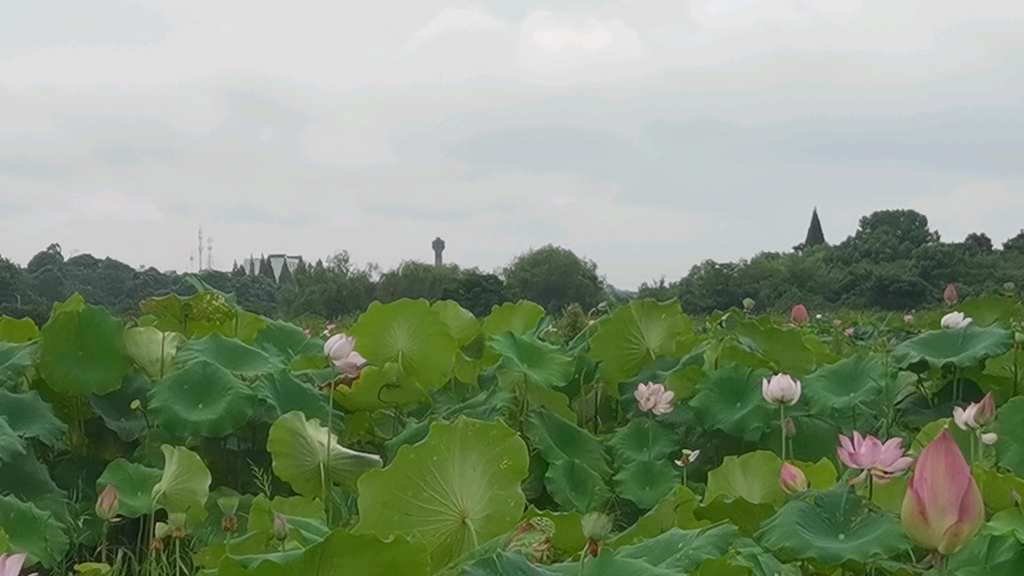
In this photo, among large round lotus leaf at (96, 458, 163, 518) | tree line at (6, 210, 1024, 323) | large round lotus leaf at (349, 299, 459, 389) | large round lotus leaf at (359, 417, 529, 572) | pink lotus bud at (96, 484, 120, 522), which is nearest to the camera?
large round lotus leaf at (359, 417, 529, 572)

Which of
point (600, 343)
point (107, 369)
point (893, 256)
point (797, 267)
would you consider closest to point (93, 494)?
point (107, 369)

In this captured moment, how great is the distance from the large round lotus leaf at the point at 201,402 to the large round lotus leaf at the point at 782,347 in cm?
113

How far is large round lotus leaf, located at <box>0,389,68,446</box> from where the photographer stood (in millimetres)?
1800

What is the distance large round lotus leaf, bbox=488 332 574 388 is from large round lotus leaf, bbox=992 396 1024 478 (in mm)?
826

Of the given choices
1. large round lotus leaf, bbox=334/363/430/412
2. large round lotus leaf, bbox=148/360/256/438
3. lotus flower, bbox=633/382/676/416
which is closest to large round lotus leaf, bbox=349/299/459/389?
large round lotus leaf, bbox=334/363/430/412

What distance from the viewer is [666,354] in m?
2.33

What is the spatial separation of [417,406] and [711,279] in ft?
32.8

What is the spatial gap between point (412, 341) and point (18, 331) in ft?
3.39

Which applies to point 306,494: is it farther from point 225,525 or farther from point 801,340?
point 801,340

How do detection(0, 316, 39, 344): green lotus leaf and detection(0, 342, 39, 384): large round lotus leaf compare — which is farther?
detection(0, 316, 39, 344): green lotus leaf

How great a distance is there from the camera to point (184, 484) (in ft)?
5.32

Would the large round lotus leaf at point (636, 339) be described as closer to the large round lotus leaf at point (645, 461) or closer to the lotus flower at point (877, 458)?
the large round lotus leaf at point (645, 461)

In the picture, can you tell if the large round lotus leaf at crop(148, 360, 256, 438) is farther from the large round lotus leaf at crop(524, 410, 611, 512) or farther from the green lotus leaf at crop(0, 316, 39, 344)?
the green lotus leaf at crop(0, 316, 39, 344)

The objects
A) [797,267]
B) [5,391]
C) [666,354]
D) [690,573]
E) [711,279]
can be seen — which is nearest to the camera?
[690,573]
